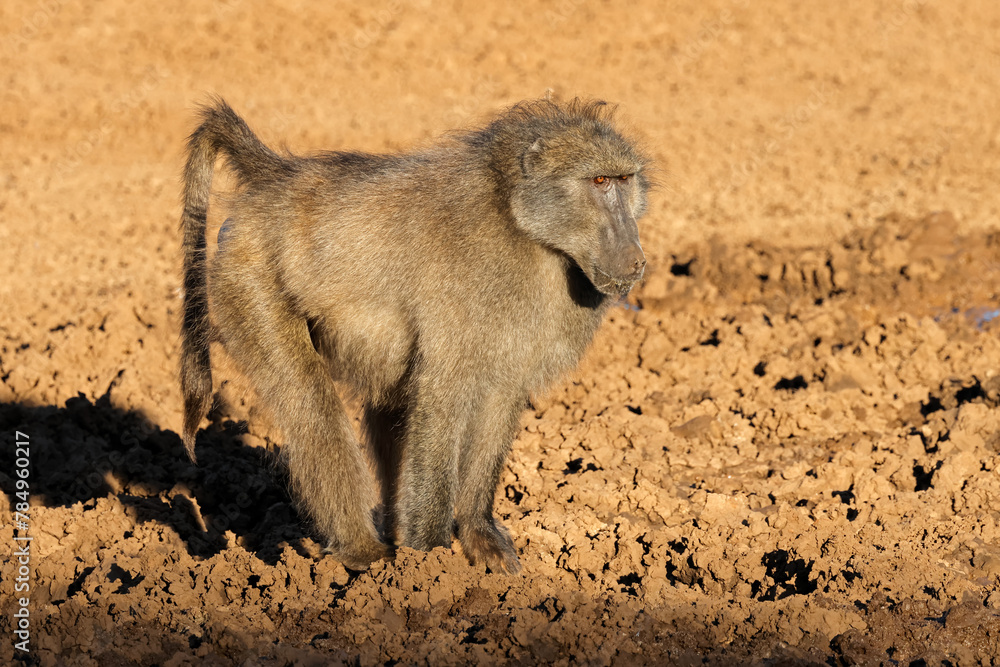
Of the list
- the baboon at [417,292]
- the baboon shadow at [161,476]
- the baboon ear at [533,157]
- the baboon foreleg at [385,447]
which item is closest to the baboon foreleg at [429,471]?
the baboon at [417,292]

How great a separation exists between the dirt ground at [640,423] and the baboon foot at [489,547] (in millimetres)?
93

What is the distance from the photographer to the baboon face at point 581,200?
3.72 m

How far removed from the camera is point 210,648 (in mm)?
3211

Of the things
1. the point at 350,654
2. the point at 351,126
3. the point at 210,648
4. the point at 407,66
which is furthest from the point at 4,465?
the point at 407,66

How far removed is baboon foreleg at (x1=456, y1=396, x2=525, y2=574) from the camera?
4062 mm

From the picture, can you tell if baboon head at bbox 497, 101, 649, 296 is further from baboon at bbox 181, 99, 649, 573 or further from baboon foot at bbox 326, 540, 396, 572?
baboon foot at bbox 326, 540, 396, 572

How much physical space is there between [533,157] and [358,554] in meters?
1.68

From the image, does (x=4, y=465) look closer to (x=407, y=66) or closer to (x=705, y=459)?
(x=705, y=459)

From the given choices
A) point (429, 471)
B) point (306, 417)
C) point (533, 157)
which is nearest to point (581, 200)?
point (533, 157)

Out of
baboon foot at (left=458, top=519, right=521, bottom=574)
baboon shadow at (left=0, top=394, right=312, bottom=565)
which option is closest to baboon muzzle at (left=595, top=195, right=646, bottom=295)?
baboon foot at (left=458, top=519, right=521, bottom=574)

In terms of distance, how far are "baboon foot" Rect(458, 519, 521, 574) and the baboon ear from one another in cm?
146

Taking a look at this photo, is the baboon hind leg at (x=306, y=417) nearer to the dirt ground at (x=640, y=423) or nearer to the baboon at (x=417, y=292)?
the baboon at (x=417, y=292)

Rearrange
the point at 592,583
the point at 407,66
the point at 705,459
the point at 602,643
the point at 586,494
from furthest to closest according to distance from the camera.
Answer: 1. the point at 407,66
2. the point at 705,459
3. the point at 586,494
4. the point at 592,583
5. the point at 602,643

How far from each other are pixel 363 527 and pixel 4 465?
7.00 feet
